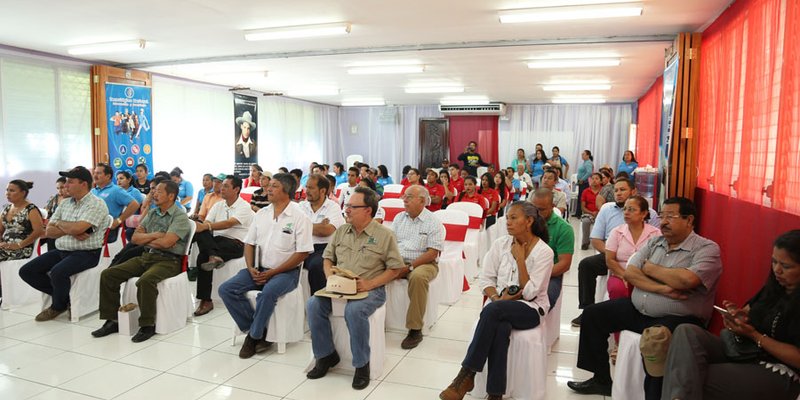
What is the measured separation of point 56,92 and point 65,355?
17.5ft

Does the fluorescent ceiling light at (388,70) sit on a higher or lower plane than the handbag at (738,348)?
higher

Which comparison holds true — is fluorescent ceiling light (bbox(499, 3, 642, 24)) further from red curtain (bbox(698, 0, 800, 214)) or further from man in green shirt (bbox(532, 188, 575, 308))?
man in green shirt (bbox(532, 188, 575, 308))

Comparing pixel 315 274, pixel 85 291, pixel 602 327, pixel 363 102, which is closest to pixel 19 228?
pixel 85 291

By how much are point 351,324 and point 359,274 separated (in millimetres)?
363

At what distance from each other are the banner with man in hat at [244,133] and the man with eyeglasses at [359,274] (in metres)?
8.43

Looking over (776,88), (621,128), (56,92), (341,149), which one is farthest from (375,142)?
(776,88)

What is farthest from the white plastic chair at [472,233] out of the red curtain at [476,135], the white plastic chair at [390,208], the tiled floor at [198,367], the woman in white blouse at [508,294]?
the red curtain at [476,135]

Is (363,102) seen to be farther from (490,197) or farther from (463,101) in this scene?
(490,197)

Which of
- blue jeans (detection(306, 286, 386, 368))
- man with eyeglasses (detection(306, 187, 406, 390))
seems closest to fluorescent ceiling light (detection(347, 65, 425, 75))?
man with eyeglasses (detection(306, 187, 406, 390))

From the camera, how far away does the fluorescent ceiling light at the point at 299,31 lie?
5.59m

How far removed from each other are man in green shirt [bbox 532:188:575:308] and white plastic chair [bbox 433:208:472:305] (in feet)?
3.61

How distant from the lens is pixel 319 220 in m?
4.57

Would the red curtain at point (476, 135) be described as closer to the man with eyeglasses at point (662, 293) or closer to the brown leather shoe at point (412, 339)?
the brown leather shoe at point (412, 339)

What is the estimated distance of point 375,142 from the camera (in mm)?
16031
